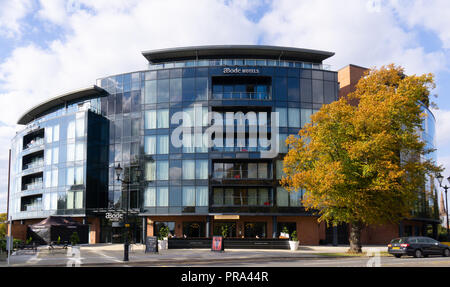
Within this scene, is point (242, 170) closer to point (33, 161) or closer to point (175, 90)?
point (175, 90)

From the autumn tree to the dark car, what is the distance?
282 cm

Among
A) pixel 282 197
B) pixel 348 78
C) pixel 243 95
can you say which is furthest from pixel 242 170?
pixel 348 78

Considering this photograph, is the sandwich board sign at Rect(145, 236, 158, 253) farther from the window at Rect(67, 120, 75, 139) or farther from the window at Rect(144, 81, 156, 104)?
the window at Rect(67, 120, 75, 139)

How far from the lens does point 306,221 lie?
4712 centimetres

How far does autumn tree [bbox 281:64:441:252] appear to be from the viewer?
28672 mm

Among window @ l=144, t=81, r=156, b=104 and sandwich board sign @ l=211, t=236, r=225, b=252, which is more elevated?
window @ l=144, t=81, r=156, b=104

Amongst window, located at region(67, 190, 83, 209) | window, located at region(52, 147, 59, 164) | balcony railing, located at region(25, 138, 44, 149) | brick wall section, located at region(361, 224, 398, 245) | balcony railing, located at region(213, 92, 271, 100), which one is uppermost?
balcony railing, located at region(213, 92, 271, 100)

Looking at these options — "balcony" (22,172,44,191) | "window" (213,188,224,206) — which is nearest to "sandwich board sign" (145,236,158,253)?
"window" (213,188,224,206)

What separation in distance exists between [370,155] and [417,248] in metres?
6.38

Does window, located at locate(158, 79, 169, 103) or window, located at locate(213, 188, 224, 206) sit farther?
window, located at locate(158, 79, 169, 103)

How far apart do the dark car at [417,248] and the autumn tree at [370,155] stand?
2823 millimetres

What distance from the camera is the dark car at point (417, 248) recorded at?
27047 millimetres

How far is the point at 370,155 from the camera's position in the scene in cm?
2883
